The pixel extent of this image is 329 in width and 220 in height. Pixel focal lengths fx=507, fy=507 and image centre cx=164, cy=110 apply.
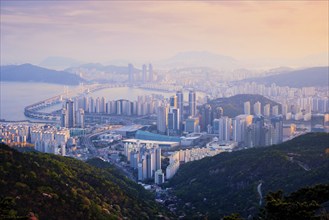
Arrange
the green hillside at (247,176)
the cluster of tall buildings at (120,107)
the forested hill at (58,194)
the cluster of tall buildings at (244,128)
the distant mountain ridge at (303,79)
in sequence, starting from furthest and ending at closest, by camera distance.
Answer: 1. the distant mountain ridge at (303,79)
2. the cluster of tall buildings at (120,107)
3. the cluster of tall buildings at (244,128)
4. the green hillside at (247,176)
5. the forested hill at (58,194)

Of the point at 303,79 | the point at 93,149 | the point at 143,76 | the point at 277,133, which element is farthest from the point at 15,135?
the point at 143,76

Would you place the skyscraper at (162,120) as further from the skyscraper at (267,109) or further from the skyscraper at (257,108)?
the skyscraper at (267,109)

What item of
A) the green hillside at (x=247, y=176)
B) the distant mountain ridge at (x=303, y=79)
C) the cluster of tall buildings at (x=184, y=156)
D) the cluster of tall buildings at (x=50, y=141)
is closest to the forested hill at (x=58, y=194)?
the green hillside at (x=247, y=176)

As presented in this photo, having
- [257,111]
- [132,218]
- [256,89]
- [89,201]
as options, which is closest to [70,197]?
[89,201]

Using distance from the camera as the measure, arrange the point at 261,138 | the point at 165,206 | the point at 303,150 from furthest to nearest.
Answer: the point at 261,138
the point at 303,150
the point at 165,206

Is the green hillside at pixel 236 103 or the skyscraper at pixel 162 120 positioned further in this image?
the green hillside at pixel 236 103

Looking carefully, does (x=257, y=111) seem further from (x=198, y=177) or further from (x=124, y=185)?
(x=124, y=185)

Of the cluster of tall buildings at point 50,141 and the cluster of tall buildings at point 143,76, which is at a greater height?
the cluster of tall buildings at point 143,76

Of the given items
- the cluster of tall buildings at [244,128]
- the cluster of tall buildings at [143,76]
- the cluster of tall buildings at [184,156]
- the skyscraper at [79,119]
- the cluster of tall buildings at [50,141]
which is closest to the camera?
the cluster of tall buildings at [184,156]
